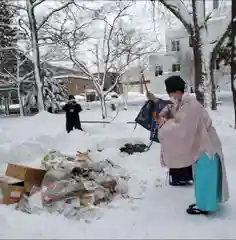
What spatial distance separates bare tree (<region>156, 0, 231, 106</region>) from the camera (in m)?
11.5

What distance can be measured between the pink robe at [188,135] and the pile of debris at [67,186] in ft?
3.71

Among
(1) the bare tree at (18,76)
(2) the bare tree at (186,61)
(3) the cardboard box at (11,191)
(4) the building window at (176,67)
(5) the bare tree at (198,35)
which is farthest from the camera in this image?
(4) the building window at (176,67)

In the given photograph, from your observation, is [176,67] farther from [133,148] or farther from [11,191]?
[11,191]

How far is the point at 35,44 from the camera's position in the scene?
872 inches

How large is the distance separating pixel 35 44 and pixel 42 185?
18673 mm

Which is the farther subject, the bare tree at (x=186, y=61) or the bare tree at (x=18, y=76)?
the bare tree at (x=186, y=61)

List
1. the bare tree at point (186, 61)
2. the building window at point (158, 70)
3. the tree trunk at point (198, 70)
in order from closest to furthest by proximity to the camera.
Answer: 1. the tree trunk at point (198, 70)
2. the bare tree at point (186, 61)
3. the building window at point (158, 70)

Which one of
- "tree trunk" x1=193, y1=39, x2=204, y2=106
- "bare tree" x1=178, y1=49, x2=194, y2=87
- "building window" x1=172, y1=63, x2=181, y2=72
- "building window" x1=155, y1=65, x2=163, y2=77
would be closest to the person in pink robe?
"tree trunk" x1=193, y1=39, x2=204, y2=106

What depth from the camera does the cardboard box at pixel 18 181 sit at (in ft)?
15.3

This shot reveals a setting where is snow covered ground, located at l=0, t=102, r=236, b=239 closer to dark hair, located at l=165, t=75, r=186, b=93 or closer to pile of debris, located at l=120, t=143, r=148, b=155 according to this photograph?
dark hair, located at l=165, t=75, r=186, b=93

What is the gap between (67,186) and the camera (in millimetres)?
4434

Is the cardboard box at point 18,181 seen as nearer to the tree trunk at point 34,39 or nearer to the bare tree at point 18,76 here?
the tree trunk at point 34,39

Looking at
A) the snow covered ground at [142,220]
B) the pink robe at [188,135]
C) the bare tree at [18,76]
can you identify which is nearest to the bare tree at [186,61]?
the bare tree at [18,76]

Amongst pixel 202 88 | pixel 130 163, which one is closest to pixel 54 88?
pixel 202 88
